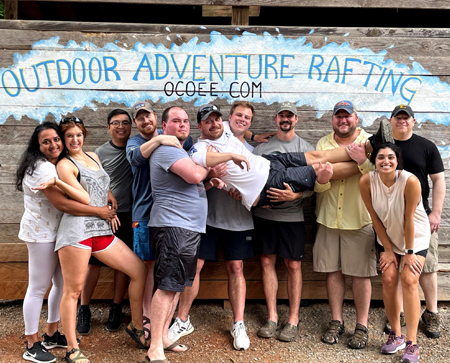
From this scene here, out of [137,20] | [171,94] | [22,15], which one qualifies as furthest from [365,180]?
[22,15]

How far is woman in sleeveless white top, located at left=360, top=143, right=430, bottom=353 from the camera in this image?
3.34 meters

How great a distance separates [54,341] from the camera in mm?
3537

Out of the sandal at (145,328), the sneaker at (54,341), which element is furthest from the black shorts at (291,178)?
the sneaker at (54,341)

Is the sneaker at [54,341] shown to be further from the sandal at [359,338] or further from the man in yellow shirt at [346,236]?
the sandal at [359,338]

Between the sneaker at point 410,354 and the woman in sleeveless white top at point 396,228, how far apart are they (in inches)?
1.2

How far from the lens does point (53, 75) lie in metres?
4.29

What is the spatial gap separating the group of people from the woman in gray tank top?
1 centimetres

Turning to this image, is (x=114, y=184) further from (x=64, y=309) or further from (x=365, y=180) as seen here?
(x=365, y=180)

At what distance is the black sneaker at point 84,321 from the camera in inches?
155

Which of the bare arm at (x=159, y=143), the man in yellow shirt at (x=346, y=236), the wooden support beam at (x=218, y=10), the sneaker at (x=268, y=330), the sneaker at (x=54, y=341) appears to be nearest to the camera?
the bare arm at (x=159, y=143)

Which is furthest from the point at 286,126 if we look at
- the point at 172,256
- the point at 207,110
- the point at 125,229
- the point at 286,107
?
the point at 125,229

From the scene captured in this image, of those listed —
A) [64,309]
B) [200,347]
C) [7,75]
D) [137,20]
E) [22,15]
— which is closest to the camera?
[64,309]

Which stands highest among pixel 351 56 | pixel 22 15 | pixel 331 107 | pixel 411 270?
pixel 22 15

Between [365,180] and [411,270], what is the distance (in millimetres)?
819
